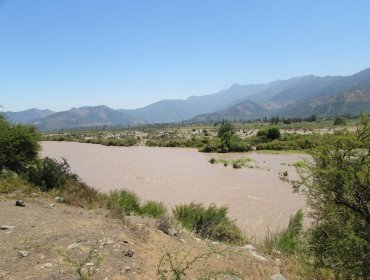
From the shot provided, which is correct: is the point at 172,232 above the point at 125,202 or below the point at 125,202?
above

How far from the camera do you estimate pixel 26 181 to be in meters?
16.0

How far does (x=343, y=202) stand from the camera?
7.54 metres

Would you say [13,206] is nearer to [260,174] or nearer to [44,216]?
[44,216]

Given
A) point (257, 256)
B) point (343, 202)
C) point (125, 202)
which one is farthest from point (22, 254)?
point (125, 202)

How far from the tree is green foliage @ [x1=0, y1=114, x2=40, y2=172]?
1516 cm

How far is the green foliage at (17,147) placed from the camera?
1889 centimetres

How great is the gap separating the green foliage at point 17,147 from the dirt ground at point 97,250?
7.99 m

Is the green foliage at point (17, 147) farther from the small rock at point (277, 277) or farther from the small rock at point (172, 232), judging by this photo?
the small rock at point (277, 277)

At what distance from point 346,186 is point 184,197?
662 inches

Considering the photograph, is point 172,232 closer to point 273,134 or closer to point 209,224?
point 209,224

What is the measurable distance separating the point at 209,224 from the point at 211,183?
1585 centimetres

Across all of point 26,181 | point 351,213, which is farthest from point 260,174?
point 351,213

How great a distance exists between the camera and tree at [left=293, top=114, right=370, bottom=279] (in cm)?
700

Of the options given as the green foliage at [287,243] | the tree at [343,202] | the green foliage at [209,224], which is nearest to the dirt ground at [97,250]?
the green foliage at [287,243]
